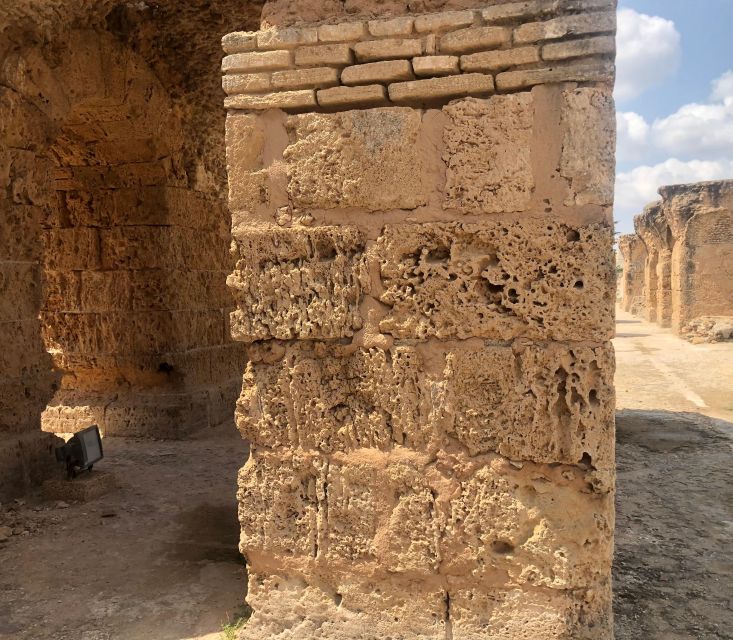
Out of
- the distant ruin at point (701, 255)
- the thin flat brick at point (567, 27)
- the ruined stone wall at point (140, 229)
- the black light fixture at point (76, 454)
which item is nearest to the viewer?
the thin flat brick at point (567, 27)

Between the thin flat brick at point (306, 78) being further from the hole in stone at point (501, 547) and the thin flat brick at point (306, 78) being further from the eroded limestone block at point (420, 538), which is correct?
the hole in stone at point (501, 547)

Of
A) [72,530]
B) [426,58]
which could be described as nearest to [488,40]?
[426,58]

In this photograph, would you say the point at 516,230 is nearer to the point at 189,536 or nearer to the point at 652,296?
the point at 189,536

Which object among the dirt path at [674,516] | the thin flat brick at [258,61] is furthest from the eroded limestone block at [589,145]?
the dirt path at [674,516]

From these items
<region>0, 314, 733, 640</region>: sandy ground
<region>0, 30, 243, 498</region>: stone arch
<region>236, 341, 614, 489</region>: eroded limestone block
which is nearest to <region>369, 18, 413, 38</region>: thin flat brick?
<region>236, 341, 614, 489</region>: eroded limestone block

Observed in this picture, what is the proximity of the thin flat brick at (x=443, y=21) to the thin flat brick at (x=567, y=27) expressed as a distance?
19 centimetres

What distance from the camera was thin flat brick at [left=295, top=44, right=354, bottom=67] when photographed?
236 centimetres

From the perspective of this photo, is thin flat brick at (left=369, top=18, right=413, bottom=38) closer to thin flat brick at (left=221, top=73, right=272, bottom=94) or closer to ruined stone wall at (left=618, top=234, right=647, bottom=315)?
thin flat brick at (left=221, top=73, right=272, bottom=94)

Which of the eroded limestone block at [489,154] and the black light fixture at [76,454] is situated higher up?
the eroded limestone block at [489,154]

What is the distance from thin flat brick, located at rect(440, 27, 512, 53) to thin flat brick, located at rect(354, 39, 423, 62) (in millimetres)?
100

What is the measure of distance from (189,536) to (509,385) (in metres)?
2.53

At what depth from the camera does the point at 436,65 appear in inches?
90.1

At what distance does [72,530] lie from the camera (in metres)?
4.06

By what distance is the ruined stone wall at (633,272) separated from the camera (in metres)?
26.8
